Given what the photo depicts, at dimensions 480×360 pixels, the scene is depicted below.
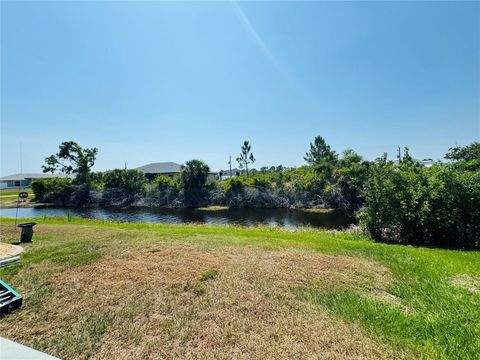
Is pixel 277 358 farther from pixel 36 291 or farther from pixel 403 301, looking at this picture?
pixel 36 291

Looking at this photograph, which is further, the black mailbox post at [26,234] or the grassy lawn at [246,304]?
the black mailbox post at [26,234]

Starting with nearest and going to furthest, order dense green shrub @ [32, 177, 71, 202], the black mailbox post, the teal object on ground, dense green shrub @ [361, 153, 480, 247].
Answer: the teal object on ground → the black mailbox post → dense green shrub @ [361, 153, 480, 247] → dense green shrub @ [32, 177, 71, 202]

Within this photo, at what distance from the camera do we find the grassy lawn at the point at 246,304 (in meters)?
2.71

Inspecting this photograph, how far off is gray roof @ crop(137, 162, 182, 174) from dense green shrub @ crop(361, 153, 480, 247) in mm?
39745

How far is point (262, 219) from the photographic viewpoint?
66.7 ft

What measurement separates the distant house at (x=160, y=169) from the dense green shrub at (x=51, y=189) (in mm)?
13379

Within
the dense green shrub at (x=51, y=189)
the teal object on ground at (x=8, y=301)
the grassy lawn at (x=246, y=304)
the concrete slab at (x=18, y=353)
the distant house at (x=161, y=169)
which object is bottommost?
the grassy lawn at (x=246, y=304)

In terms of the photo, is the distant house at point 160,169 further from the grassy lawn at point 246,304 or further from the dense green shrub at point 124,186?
the grassy lawn at point 246,304

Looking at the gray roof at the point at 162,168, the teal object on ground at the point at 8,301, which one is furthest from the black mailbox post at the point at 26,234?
the gray roof at the point at 162,168

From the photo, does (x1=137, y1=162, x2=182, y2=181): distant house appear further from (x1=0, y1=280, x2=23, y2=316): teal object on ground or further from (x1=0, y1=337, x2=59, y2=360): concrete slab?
(x1=0, y1=337, x2=59, y2=360): concrete slab

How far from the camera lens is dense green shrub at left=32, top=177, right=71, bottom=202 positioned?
113 ft

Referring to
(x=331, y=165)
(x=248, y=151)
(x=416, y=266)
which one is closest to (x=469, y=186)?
(x=416, y=266)

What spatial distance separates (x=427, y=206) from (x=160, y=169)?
45.1 metres

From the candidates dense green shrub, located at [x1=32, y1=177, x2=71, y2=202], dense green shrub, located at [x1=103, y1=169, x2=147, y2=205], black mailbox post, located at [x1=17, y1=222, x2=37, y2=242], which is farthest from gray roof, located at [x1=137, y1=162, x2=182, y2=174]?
black mailbox post, located at [x1=17, y1=222, x2=37, y2=242]
